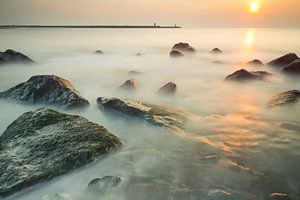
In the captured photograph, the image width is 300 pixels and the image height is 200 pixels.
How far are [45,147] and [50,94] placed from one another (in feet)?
12.0

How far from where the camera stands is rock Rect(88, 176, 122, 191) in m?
4.31

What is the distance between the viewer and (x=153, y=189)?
434cm

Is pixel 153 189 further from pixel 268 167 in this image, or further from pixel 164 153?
pixel 268 167

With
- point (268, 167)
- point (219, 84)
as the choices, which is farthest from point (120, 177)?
point (219, 84)

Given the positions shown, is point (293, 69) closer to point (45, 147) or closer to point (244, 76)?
point (244, 76)

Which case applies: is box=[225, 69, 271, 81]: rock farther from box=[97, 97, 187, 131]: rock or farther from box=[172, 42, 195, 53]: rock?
box=[172, 42, 195, 53]: rock

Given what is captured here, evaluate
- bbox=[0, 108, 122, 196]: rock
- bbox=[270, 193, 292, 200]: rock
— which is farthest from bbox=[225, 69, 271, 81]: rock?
bbox=[270, 193, 292, 200]: rock

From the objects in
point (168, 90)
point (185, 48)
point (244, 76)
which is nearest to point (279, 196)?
point (168, 90)

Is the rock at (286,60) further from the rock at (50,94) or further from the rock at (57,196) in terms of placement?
the rock at (57,196)

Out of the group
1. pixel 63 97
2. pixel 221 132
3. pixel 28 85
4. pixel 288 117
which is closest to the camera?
pixel 221 132

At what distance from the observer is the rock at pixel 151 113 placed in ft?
22.3

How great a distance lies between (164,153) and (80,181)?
163cm

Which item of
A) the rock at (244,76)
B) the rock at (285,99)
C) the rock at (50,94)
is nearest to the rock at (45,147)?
the rock at (50,94)

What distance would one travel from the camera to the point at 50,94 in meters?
8.38
